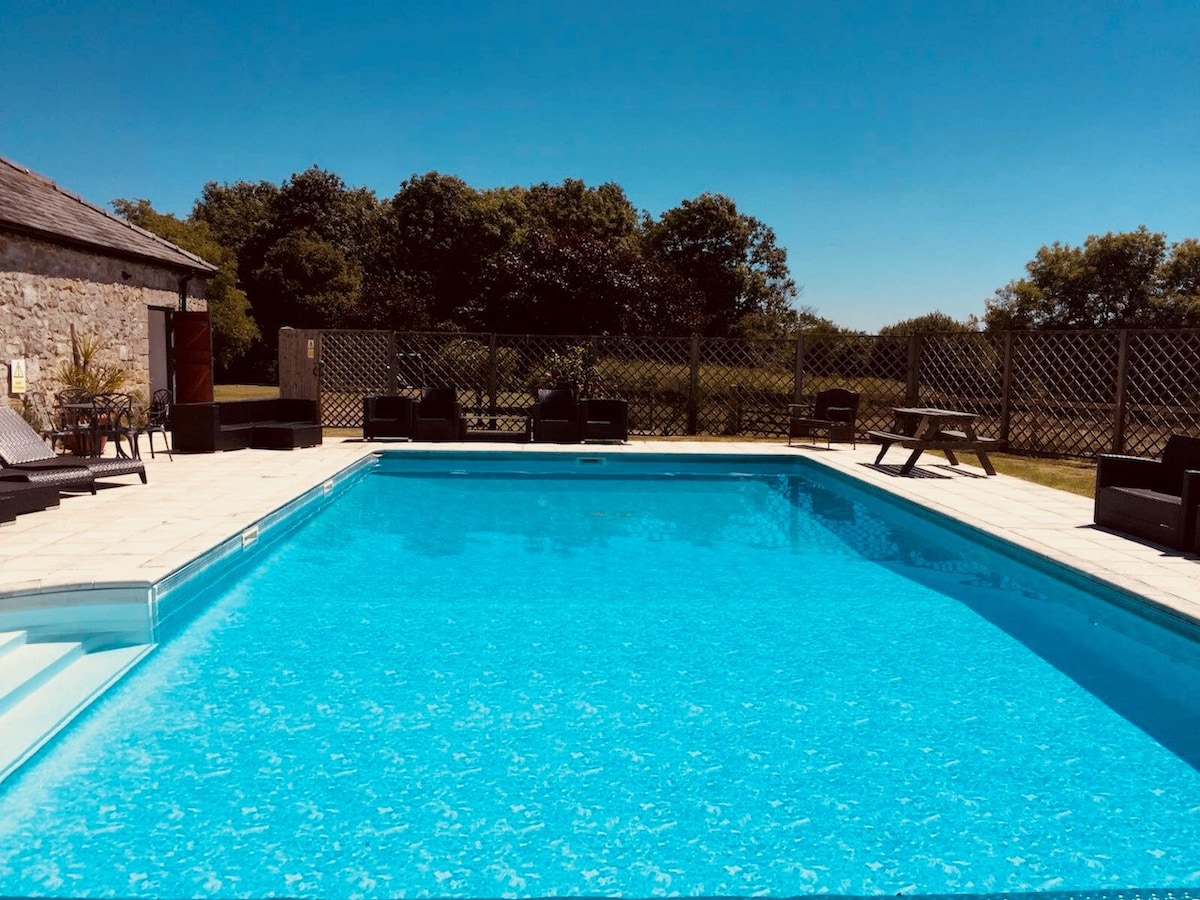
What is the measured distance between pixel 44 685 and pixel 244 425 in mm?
7423

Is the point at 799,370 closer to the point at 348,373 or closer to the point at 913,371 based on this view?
the point at 913,371

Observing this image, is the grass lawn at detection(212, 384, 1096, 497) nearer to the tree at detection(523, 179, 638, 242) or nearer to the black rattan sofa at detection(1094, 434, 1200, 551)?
the black rattan sofa at detection(1094, 434, 1200, 551)

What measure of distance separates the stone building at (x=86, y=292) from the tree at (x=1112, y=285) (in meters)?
25.5

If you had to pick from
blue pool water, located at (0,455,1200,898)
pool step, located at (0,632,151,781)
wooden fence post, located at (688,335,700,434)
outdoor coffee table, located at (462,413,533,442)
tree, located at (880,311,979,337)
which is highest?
tree, located at (880,311,979,337)

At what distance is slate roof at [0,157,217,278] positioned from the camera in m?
9.88

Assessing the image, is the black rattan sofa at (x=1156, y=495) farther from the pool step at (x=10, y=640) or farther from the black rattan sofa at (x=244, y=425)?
the black rattan sofa at (x=244, y=425)

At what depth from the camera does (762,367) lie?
528 inches

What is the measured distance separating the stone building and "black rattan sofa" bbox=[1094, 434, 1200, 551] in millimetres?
10919

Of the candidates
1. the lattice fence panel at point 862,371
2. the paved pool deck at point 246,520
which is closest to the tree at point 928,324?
the lattice fence panel at point 862,371

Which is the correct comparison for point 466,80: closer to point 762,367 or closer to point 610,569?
point 762,367

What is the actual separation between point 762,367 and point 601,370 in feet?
8.57

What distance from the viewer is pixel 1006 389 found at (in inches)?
436

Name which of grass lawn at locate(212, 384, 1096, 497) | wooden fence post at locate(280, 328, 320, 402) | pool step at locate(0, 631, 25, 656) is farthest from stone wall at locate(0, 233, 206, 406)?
grass lawn at locate(212, 384, 1096, 497)

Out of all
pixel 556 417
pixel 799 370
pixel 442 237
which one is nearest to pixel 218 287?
pixel 442 237
